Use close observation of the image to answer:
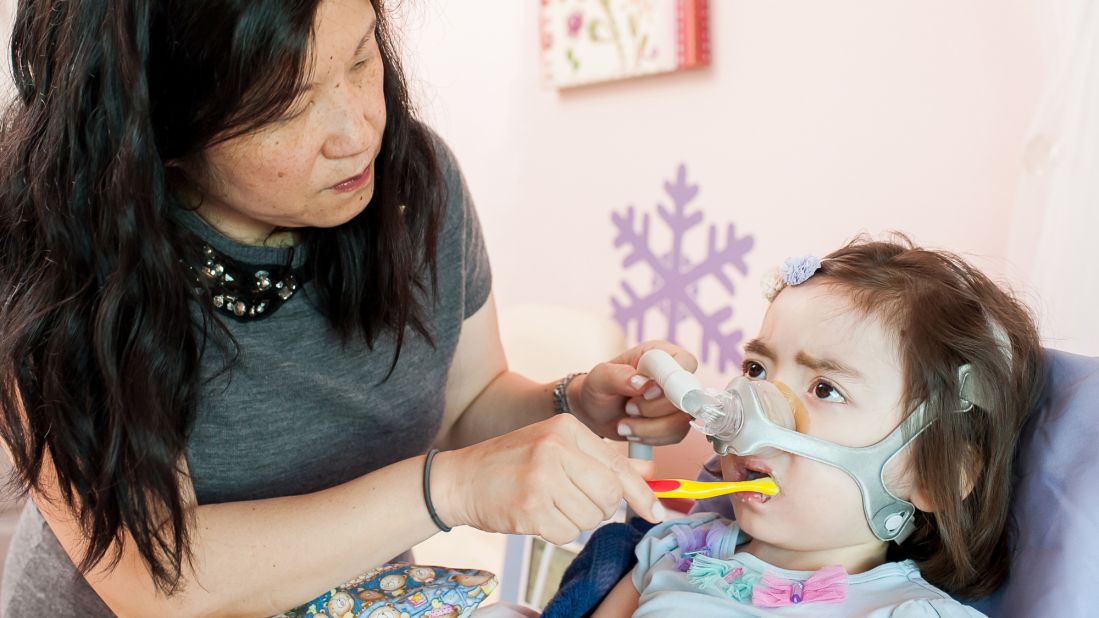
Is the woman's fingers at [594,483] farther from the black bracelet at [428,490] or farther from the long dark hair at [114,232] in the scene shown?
the long dark hair at [114,232]

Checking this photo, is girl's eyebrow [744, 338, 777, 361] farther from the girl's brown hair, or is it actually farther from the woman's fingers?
the woman's fingers

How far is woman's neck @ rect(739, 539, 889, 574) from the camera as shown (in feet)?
3.82

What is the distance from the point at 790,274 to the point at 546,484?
0.45 m

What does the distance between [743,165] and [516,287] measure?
3.35 ft

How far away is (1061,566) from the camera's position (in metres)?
1.00

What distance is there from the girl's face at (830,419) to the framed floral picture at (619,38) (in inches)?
53.7

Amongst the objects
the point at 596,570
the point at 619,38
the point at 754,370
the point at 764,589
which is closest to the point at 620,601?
the point at 596,570

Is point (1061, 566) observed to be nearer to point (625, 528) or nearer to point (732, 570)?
point (732, 570)

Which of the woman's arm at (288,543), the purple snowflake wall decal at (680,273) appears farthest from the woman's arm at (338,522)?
the purple snowflake wall decal at (680,273)

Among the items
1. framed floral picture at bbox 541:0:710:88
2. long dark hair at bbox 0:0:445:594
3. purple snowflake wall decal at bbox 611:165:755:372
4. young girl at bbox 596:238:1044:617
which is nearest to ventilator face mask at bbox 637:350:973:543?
young girl at bbox 596:238:1044:617

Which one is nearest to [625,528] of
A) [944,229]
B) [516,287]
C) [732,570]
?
[732,570]

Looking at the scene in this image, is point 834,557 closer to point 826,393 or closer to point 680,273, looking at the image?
point 826,393

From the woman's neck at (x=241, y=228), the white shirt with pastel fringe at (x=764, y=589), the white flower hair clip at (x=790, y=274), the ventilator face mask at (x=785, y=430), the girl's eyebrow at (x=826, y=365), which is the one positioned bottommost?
the white shirt with pastel fringe at (x=764, y=589)

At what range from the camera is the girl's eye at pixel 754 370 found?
3.95 ft
